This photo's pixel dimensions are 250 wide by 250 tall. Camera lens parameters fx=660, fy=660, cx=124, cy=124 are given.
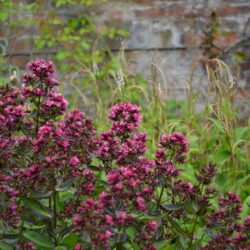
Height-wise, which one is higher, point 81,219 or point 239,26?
point 239,26

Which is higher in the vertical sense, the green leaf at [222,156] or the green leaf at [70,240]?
the green leaf at [222,156]

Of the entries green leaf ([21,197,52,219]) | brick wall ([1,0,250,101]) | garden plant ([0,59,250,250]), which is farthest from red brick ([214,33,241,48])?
green leaf ([21,197,52,219])

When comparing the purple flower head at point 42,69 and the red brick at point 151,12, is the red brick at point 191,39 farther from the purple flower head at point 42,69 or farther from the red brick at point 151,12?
the purple flower head at point 42,69

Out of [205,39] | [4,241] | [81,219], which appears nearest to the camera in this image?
[81,219]

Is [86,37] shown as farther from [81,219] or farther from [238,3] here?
[81,219]

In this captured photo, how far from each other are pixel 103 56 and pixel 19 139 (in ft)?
10.3

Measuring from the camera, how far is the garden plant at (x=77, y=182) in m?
1.53

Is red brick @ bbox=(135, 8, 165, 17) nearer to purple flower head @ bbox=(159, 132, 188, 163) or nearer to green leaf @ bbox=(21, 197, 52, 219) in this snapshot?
purple flower head @ bbox=(159, 132, 188, 163)

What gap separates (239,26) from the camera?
189 inches

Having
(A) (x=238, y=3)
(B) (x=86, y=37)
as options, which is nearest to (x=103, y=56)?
(B) (x=86, y=37)

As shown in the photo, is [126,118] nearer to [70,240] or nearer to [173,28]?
[70,240]

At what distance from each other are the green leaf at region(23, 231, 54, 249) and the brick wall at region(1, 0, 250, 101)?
322cm

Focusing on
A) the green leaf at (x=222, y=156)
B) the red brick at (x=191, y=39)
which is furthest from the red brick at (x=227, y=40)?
the green leaf at (x=222, y=156)

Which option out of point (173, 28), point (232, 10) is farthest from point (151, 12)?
point (232, 10)
